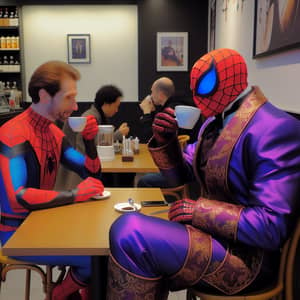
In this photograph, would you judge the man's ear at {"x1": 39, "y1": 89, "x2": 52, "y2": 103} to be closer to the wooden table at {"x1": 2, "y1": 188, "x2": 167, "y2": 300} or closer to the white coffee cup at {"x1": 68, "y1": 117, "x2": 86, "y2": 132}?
the white coffee cup at {"x1": 68, "y1": 117, "x2": 86, "y2": 132}

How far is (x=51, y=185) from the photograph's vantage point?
175cm

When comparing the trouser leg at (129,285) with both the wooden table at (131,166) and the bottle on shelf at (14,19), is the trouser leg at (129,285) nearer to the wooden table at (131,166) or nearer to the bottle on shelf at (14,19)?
the wooden table at (131,166)

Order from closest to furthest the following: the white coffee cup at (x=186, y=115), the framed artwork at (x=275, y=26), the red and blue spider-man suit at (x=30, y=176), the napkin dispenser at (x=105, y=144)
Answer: the white coffee cup at (x=186, y=115) → the red and blue spider-man suit at (x=30, y=176) → the framed artwork at (x=275, y=26) → the napkin dispenser at (x=105, y=144)

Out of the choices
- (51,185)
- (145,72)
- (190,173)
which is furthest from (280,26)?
(145,72)

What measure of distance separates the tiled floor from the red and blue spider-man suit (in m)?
0.82

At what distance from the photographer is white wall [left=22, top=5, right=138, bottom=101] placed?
6055 mm

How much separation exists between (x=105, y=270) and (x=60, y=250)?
32 centimetres

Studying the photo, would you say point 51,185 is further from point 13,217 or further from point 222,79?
point 222,79

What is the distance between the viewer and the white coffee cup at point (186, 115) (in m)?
1.36

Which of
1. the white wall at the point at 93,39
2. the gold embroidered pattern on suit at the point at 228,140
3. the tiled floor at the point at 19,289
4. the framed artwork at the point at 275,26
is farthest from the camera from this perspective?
the white wall at the point at 93,39

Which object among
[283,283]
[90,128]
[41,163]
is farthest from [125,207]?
[283,283]

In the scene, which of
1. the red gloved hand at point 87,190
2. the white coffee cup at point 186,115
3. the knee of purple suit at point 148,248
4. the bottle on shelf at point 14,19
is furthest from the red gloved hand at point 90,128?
the bottle on shelf at point 14,19

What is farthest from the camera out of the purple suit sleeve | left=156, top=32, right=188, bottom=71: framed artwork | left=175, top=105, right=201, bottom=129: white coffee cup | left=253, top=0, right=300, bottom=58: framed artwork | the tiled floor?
left=156, top=32, right=188, bottom=71: framed artwork

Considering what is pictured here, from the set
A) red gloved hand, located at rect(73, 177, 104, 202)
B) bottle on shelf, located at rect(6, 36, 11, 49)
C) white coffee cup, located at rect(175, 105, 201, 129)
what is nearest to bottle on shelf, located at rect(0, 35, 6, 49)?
bottle on shelf, located at rect(6, 36, 11, 49)
